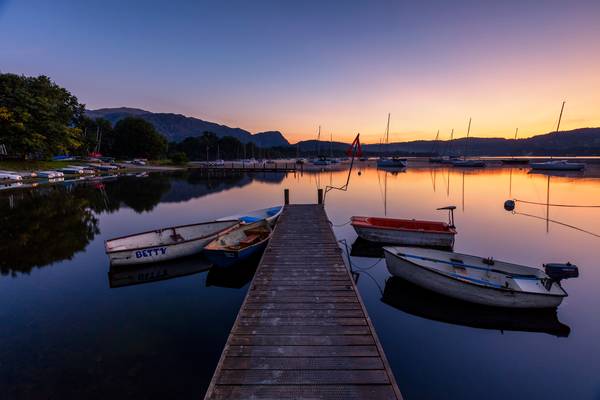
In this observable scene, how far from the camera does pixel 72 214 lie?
24.5m

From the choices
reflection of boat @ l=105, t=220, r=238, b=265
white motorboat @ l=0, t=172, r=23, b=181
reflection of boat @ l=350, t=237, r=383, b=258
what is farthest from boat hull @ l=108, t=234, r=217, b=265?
white motorboat @ l=0, t=172, r=23, b=181

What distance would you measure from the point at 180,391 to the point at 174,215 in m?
22.5

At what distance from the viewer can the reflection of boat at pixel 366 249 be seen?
640 inches

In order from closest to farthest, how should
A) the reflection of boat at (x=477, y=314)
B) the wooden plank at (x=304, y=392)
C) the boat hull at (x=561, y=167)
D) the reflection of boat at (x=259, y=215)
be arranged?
the wooden plank at (x=304, y=392), the reflection of boat at (x=477, y=314), the reflection of boat at (x=259, y=215), the boat hull at (x=561, y=167)

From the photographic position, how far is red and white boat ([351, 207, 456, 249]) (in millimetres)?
16219

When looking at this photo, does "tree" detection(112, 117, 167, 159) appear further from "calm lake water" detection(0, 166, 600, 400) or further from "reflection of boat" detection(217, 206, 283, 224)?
"reflection of boat" detection(217, 206, 283, 224)

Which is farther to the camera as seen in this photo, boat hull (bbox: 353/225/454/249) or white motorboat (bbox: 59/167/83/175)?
white motorboat (bbox: 59/167/83/175)

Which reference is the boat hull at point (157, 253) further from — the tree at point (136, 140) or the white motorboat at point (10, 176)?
the tree at point (136, 140)

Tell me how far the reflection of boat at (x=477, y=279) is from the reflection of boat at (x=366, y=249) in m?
3.90

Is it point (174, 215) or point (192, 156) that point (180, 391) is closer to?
point (174, 215)

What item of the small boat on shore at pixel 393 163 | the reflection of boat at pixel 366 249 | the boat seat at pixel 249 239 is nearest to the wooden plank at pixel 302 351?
the boat seat at pixel 249 239

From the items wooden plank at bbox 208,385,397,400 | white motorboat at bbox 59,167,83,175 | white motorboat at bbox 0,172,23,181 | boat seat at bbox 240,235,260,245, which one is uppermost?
white motorboat at bbox 59,167,83,175

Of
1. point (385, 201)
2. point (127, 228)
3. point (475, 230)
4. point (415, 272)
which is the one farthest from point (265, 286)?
point (385, 201)

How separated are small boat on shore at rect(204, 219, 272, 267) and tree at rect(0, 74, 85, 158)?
51856 mm
